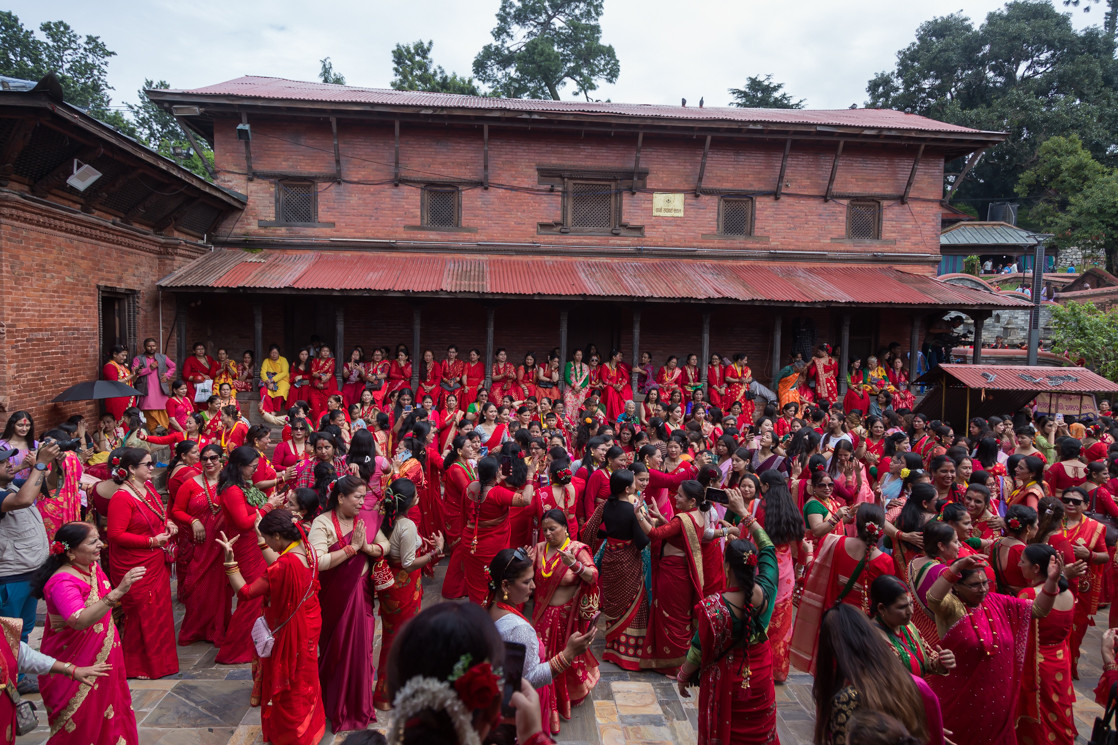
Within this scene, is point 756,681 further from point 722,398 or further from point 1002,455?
point 722,398

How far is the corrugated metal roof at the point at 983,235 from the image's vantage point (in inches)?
1055

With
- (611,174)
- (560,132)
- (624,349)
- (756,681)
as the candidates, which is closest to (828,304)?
(624,349)

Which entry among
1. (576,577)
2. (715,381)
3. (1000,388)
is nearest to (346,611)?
(576,577)

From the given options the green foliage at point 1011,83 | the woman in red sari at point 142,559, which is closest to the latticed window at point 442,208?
the woman in red sari at point 142,559

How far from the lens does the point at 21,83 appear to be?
8094 millimetres

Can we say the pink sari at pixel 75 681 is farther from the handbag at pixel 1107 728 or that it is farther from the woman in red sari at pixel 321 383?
the woman in red sari at pixel 321 383

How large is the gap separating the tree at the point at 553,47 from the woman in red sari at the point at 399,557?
35423 mm

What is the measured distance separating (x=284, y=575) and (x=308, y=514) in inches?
26.4

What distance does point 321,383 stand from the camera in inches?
482

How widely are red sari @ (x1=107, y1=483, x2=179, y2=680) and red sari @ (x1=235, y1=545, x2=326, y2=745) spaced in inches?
56.8

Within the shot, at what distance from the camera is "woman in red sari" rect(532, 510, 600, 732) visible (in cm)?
401

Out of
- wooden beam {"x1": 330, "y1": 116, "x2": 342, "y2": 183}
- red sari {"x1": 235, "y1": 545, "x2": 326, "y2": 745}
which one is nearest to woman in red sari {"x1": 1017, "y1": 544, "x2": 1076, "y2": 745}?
red sari {"x1": 235, "y1": 545, "x2": 326, "y2": 745}

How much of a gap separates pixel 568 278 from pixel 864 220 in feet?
26.4

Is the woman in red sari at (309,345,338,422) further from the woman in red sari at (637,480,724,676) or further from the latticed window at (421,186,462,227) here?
the woman in red sari at (637,480,724,676)
